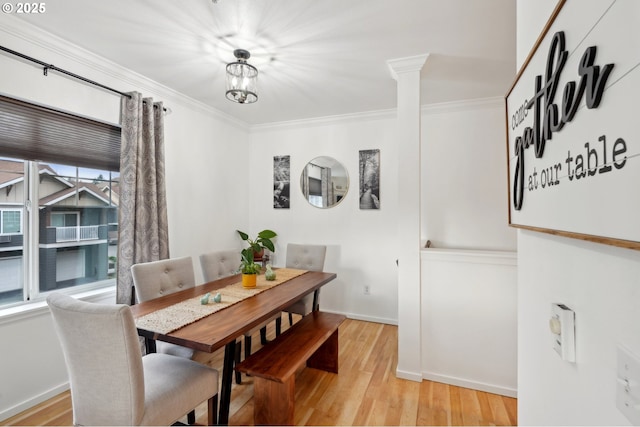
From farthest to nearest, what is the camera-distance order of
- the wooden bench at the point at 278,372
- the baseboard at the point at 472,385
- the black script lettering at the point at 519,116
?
the baseboard at the point at 472,385
the wooden bench at the point at 278,372
the black script lettering at the point at 519,116

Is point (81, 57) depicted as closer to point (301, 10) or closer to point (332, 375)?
point (301, 10)

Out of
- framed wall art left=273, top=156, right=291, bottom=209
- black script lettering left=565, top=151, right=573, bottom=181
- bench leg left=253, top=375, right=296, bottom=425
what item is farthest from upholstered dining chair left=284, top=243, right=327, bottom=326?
black script lettering left=565, top=151, right=573, bottom=181

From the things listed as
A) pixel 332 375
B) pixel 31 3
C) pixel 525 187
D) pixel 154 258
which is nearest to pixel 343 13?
pixel 525 187

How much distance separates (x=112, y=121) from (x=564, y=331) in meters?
3.10

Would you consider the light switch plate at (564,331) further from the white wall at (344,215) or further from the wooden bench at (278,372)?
the white wall at (344,215)

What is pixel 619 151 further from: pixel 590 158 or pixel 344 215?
pixel 344 215

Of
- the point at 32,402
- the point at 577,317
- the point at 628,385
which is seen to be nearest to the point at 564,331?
the point at 577,317

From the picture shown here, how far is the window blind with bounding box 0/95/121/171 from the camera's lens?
1.96 metres

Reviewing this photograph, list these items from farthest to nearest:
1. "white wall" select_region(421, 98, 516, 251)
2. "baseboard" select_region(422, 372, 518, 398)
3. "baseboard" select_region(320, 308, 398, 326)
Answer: "baseboard" select_region(320, 308, 398, 326) < "white wall" select_region(421, 98, 516, 251) < "baseboard" select_region(422, 372, 518, 398)

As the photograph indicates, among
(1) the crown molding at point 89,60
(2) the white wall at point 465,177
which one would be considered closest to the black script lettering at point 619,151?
(1) the crown molding at point 89,60

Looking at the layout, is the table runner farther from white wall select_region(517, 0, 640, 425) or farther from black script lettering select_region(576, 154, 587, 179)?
black script lettering select_region(576, 154, 587, 179)

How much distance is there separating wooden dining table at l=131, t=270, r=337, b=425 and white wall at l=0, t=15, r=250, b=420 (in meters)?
0.79

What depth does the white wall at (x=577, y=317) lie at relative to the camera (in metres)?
0.48

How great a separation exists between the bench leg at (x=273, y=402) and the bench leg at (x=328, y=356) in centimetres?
75
